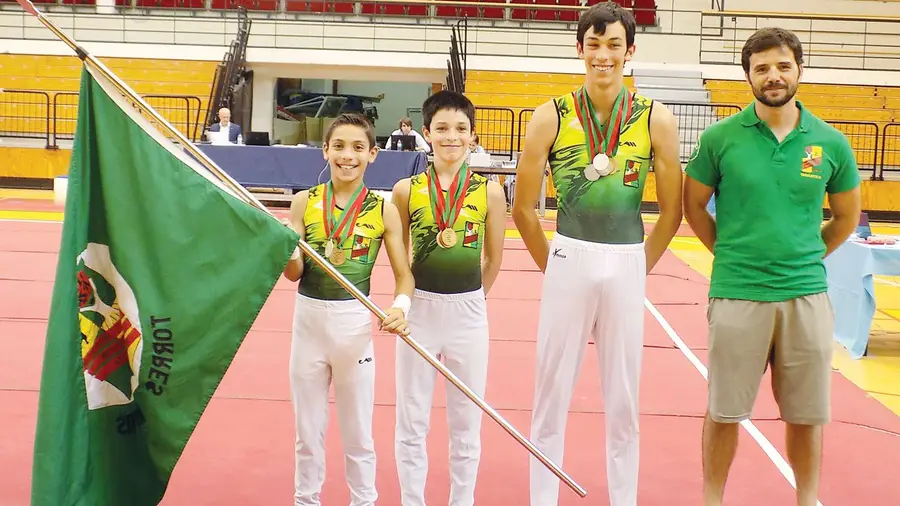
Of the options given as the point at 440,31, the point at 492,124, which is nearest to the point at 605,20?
the point at 492,124

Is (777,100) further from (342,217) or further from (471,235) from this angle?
(342,217)

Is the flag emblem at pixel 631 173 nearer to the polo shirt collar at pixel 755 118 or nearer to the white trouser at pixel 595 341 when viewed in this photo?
the white trouser at pixel 595 341

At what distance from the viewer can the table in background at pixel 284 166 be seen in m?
14.2

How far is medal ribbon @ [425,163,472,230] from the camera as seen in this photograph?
11.6ft

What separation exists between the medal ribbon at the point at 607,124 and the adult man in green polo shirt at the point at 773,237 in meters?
0.30

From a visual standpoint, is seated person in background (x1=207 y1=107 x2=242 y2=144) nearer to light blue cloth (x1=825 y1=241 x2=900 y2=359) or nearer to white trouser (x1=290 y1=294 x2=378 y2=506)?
light blue cloth (x1=825 y1=241 x2=900 y2=359)

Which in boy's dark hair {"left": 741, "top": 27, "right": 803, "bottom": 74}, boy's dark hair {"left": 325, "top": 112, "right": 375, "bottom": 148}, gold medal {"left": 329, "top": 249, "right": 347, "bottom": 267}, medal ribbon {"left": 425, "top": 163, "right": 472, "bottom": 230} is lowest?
gold medal {"left": 329, "top": 249, "right": 347, "bottom": 267}

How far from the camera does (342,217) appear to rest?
3445 mm

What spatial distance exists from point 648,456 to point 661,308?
3809mm

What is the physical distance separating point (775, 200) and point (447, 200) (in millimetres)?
1167

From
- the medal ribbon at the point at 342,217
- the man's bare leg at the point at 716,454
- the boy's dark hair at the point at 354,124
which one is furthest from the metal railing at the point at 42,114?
the man's bare leg at the point at 716,454

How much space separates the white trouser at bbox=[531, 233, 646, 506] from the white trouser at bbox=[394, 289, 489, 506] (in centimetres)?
23

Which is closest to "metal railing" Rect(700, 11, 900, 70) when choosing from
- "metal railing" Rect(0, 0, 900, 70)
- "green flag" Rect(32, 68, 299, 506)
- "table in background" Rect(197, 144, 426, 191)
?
"metal railing" Rect(0, 0, 900, 70)

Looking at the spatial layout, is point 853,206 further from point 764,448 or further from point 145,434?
point 145,434
